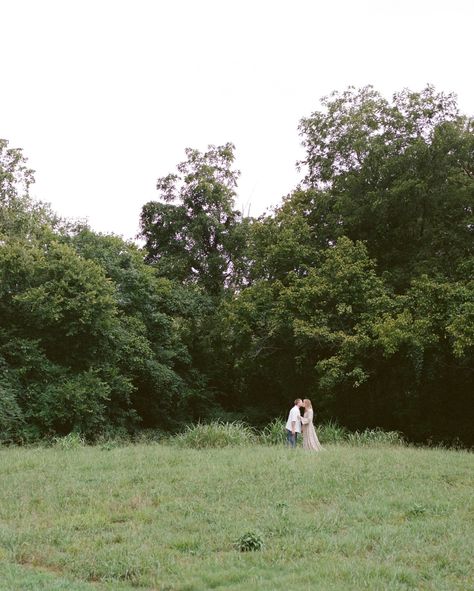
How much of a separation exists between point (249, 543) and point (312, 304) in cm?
1813

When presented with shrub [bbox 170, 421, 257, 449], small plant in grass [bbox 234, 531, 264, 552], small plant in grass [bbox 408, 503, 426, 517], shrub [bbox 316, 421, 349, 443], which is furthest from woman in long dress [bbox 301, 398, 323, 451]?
small plant in grass [bbox 234, 531, 264, 552]

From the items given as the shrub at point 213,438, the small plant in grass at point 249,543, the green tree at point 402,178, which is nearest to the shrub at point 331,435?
the shrub at point 213,438

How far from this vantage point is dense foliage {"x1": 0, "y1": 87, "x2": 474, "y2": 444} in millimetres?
23328

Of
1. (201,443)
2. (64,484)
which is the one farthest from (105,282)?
(64,484)

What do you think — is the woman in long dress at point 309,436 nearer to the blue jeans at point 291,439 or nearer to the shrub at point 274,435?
the blue jeans at point 291,439

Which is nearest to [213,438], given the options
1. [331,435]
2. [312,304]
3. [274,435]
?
[274,435]

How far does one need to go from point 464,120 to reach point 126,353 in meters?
17.1

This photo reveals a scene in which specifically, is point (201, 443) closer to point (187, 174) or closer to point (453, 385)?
point (453, 385)

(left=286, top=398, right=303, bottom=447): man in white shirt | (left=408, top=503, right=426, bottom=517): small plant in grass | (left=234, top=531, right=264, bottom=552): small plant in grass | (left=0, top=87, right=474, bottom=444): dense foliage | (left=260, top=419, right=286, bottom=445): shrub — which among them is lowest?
(left=234, top=531, right=264, bottom=552): small plant in grass

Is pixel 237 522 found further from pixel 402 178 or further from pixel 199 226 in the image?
pixel 199 226

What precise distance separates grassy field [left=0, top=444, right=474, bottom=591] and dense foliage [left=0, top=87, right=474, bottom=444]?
8.96 m

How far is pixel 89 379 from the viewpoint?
23984mm

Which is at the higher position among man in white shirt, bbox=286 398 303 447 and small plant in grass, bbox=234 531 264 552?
man in white shirt, bbox=286 398 303 447

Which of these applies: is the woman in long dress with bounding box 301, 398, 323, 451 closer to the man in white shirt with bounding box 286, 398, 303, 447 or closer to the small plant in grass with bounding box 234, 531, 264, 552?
the man in white shirt with bounding box 286, 398, 303, 447
